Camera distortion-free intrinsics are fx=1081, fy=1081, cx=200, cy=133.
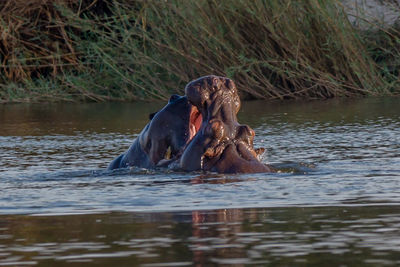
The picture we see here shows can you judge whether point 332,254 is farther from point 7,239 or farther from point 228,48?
point 228,48

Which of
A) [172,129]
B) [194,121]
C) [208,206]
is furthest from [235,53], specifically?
[208,206]

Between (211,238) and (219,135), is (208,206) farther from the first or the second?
(219,135)

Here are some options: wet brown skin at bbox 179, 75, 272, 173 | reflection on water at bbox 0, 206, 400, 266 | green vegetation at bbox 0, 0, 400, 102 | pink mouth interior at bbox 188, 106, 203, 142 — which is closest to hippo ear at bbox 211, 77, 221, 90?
wet brown skin at bbox 179, 75, 272, 173

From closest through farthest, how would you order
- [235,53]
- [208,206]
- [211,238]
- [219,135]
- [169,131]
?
[211,238] → [208,206] → [219,135] → [169,131] → [235,53]

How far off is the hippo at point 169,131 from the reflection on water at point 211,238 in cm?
170

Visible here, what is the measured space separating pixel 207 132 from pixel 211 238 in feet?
6.67

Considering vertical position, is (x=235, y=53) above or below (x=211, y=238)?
above

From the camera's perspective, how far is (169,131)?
6398 mm

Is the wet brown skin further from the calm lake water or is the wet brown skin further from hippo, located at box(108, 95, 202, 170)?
hippo, located at box(108, 95, 202, 170)

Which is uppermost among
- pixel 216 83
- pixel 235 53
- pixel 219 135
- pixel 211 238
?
pixel 235 53

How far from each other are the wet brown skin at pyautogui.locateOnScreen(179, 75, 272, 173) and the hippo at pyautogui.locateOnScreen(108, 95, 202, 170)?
263 millimetres

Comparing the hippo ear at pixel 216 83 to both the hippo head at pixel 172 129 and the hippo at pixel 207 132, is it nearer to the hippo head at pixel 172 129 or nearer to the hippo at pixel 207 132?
the hippo at pixel 207 132

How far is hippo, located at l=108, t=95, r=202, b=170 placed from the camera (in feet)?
21.1

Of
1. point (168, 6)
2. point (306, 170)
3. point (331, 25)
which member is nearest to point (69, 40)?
point (168, 6)
